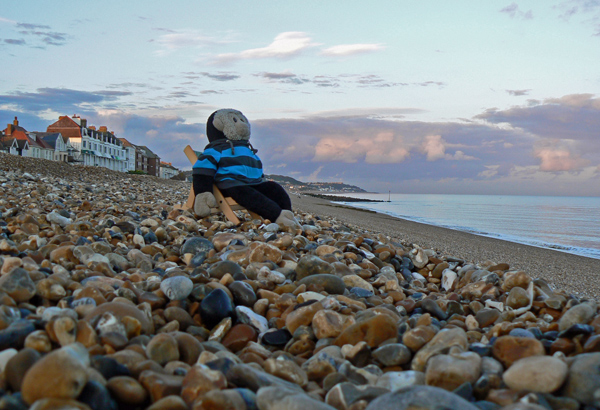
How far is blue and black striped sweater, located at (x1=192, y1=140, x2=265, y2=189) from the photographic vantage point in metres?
6.96

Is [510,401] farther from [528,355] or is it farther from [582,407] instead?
[528,355]

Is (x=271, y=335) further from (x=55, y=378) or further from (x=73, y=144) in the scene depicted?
(x=73, y=144)

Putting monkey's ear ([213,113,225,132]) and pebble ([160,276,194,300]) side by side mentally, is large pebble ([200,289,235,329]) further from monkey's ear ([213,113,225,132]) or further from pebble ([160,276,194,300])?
monkey's ear ([213,113,225,132])

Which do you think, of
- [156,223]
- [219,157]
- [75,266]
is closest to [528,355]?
[75,266]

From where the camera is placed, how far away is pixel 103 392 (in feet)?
5.09

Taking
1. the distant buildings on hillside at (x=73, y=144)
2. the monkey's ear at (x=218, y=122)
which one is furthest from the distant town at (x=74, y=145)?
the monkey's ear at (x=218, y=122)

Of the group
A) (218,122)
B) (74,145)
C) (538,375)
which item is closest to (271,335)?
(538,375)

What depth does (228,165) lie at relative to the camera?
707cm

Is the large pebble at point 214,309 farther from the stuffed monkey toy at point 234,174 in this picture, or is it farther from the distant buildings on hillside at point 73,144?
the distant buildings on hillside at point 73,144

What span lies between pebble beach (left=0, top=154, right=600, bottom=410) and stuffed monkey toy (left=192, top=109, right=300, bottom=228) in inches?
78.0

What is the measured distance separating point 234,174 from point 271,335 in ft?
15.4

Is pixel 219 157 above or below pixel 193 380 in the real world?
above

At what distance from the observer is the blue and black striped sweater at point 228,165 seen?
22.8 ft

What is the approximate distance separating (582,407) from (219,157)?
604 cm
